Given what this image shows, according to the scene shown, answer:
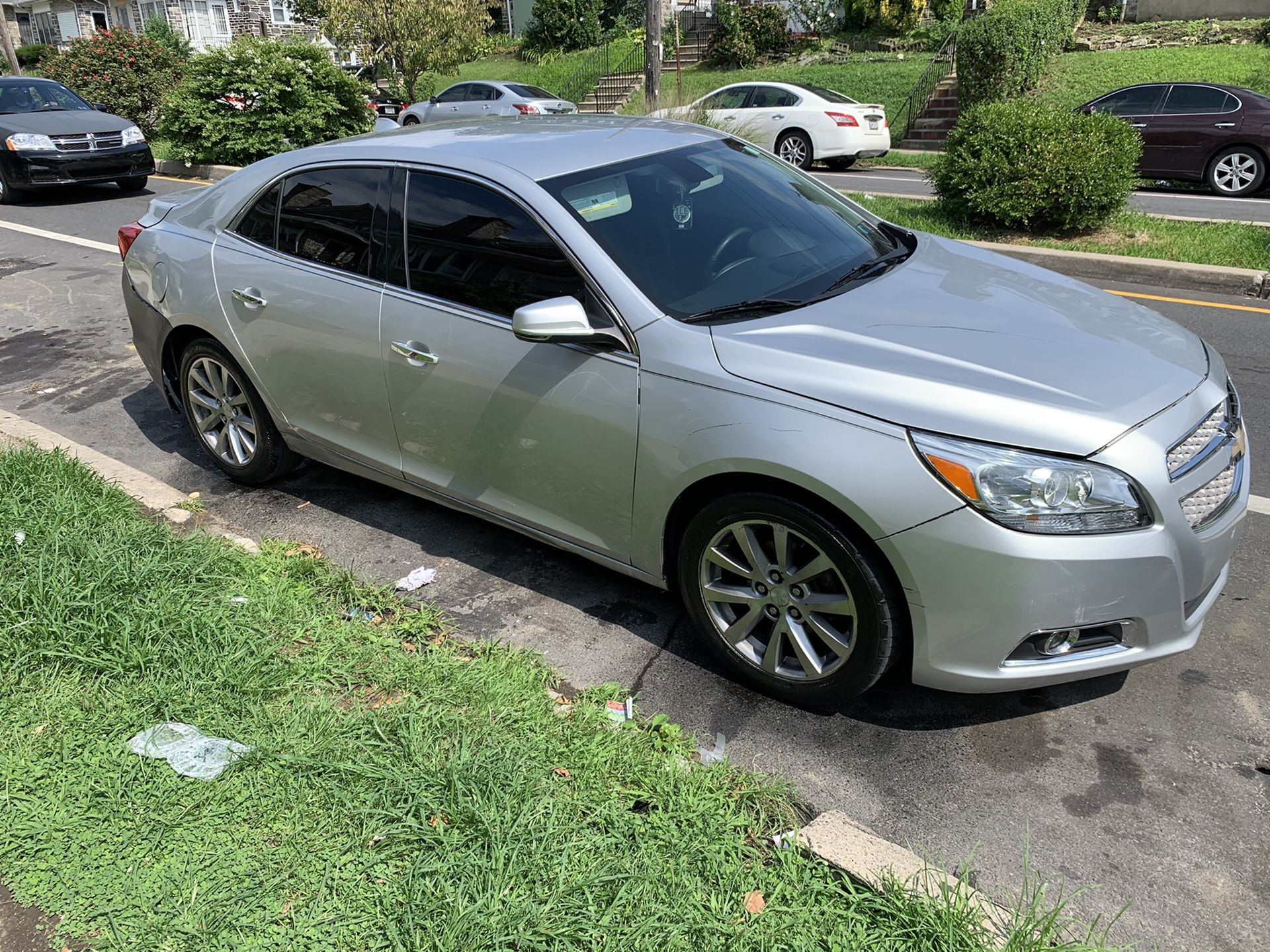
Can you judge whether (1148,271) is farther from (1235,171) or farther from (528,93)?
(528,93)

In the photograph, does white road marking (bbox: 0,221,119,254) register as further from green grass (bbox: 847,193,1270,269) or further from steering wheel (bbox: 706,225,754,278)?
steering wheel (bbox: 706,225,754,278)

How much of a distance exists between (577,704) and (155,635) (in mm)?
1499

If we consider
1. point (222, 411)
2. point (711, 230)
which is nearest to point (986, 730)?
point (711, 230)

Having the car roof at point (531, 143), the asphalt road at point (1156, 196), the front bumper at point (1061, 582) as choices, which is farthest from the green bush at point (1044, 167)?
the front bumper at point (1061, 582)

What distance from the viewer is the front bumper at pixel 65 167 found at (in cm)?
1355

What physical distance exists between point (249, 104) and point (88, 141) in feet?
8.44

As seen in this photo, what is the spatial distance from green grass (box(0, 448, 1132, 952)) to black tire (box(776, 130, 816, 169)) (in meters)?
15.1

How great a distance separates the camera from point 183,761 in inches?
117

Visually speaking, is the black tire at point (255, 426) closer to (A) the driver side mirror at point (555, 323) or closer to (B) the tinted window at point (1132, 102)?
(A) the driver side mirror at point (555, 323)

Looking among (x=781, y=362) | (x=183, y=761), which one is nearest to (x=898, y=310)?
(x=781, y=362)

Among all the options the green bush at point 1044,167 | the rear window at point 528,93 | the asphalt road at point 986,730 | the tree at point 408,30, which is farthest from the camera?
the tree at point 408,30

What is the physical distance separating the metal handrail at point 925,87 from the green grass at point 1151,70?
2.33 metres

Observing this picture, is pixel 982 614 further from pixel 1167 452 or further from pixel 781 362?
pixel 781 362

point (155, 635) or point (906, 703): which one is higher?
point (155, 635)
